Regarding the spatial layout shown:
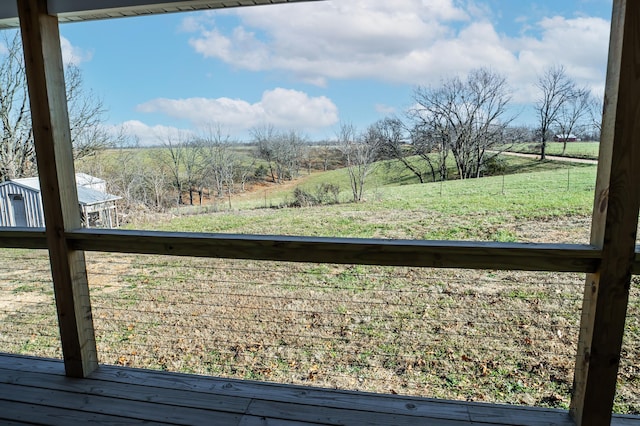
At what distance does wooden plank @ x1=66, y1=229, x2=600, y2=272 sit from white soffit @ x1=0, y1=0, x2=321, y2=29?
3.33ft

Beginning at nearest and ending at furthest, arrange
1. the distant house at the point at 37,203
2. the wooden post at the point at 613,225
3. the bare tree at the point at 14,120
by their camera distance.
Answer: the wooden post at the point at 613,225
the distant house at the point at 37,203
the bare tree at the point at 14,120

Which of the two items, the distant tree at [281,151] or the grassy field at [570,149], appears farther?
the distant tree at [281,151]

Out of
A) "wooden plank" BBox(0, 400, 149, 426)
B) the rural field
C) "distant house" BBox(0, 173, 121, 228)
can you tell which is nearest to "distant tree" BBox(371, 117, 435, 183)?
the rural field

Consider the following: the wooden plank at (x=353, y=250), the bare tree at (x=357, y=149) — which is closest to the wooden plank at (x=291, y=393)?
the wooden plank at (x=353, y=250)

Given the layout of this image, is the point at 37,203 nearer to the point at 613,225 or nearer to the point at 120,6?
the point at 120,6

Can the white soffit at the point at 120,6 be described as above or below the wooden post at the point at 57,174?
above

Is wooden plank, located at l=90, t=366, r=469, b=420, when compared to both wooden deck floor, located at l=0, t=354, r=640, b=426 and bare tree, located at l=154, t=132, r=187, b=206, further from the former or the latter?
bare tree, located at l=154, t=132, r=187, b=206

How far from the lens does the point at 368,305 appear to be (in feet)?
A: 12.4

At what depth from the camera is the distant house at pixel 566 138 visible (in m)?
3.28

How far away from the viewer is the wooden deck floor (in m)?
1.54

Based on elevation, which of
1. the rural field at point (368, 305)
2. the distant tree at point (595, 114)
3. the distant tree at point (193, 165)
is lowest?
the rural field at point (368, 305)

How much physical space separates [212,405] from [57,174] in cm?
127

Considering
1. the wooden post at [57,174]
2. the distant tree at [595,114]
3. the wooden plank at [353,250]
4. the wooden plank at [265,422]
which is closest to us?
the wooden plank at [353,250]

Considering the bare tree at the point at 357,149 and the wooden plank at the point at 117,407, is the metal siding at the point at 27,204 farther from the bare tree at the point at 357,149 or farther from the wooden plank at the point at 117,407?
the bare tree at the point at 357,149
